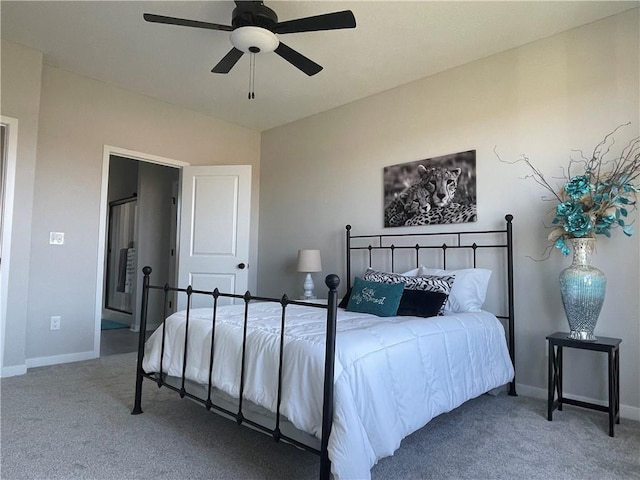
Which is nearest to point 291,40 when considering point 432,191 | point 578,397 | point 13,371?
point 432,191

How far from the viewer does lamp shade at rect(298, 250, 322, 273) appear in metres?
4.09

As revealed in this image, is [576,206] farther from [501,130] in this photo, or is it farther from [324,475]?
[324,475]

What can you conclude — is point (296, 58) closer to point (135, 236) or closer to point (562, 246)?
point (562, 246)

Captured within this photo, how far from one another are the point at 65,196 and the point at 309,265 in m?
2.40

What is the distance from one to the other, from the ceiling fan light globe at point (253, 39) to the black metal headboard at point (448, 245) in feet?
6.56

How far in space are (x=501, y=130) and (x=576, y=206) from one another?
96cm

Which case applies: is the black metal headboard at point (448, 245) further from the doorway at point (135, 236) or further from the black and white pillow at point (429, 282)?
the doorway at point (135, 236)

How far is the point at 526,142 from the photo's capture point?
3006mm

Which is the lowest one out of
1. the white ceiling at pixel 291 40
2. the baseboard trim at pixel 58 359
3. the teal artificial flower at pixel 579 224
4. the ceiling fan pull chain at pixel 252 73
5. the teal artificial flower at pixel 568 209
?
the baseboard trim at pixel 58 359

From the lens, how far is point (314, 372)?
1.58 meters

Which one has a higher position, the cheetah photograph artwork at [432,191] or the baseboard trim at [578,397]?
the cheetah photograph artwork at [432,191]

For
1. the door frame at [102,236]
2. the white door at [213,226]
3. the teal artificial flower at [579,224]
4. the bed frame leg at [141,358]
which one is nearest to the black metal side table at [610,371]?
the teal artificial flower at [579,224]

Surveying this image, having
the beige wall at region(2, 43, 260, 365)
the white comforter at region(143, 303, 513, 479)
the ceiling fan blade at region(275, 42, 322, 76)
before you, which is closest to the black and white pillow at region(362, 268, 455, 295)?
the white comforter at region(143, 303, 513, 479)

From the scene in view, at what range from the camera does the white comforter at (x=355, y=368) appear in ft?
4.97
